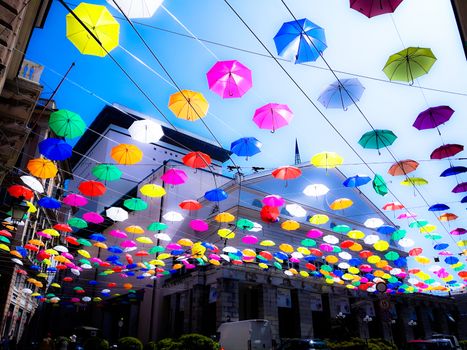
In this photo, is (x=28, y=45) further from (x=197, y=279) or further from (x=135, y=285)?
(x=135, y=285)

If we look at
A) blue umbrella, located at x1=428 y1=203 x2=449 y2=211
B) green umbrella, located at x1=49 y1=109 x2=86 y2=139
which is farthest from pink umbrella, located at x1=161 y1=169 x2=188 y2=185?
blue umbrella, located at x1=428 y1=203 x2=449 y2=211

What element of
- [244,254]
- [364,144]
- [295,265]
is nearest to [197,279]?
[244,254]

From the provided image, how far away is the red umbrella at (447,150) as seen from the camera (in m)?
11.9

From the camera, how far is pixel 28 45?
10125 mm

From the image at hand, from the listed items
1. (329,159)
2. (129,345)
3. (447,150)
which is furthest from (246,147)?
(129,345)

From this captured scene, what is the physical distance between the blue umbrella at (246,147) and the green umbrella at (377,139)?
12.1 ft

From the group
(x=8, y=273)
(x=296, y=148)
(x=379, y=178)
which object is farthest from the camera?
(x=296, y=148)

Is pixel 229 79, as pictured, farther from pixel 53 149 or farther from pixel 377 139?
pixel 53 149

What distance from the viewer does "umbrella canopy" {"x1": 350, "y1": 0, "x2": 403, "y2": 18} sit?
22.7 feet

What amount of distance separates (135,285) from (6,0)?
29.2 m

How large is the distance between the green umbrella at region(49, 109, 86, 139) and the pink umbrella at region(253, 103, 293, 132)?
5543 millimetres

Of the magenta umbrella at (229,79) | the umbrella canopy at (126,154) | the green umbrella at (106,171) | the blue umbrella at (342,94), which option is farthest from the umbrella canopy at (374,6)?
the green umbrella at (106,171)

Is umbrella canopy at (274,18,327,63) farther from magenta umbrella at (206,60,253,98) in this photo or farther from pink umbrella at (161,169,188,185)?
pink umbrella at (161,169,188,185)

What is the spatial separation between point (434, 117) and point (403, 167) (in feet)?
10.2
